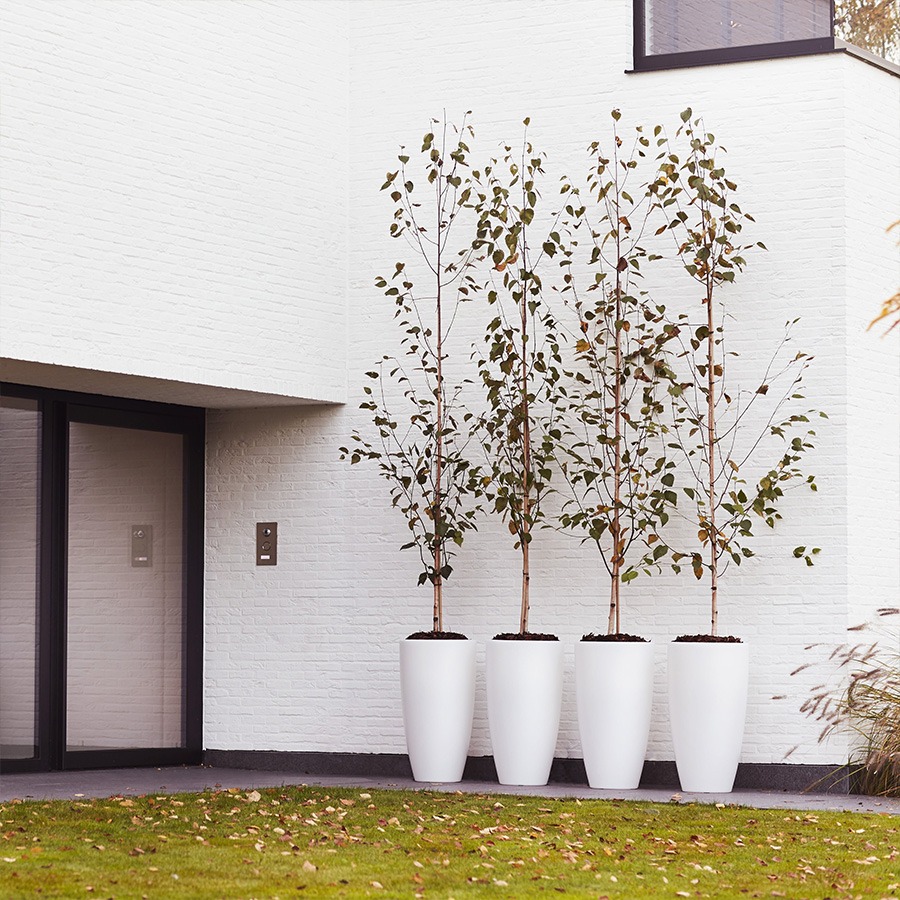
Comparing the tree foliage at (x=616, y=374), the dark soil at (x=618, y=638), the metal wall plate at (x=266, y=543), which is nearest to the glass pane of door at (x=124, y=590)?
the metal wall plate at (x=266, y=543)

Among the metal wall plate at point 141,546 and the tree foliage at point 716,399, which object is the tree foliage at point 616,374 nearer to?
the tree foliage at point 716,399

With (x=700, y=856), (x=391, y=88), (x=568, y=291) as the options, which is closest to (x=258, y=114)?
(x=391, y=88)

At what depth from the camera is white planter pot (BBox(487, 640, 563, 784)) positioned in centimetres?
858

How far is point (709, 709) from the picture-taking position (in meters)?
8.23

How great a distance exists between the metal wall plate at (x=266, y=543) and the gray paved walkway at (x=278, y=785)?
1228 mm

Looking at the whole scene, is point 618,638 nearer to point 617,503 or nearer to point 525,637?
point 525,637

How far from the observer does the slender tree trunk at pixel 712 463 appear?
8.40 m

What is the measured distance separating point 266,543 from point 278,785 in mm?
1759

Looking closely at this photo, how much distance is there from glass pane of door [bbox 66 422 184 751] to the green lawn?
175 centimetres

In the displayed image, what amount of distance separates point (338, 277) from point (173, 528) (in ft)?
5.79

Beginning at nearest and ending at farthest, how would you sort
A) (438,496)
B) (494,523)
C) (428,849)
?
1. (428,849)
2. (438,496)
3. (494,523)

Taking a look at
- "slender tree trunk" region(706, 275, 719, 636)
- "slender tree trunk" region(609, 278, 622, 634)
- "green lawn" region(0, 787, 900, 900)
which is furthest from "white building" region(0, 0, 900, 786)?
"green lawn" region(0, 787, 900, 900)

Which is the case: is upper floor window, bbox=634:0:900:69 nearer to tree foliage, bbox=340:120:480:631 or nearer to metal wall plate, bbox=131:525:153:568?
tree foliage, bbox=340:120:480:631

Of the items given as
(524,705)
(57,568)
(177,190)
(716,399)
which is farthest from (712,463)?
(57,568)
